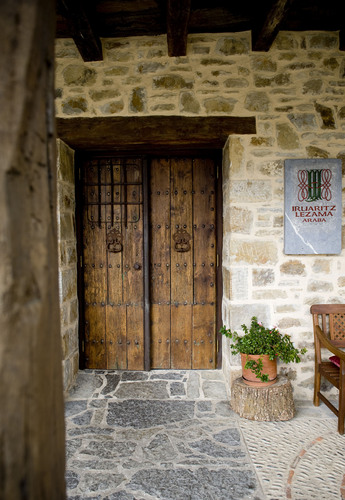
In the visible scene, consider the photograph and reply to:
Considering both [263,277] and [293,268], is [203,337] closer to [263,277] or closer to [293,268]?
[263,277]

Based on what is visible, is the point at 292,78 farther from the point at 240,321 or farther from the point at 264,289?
the point at 240,321

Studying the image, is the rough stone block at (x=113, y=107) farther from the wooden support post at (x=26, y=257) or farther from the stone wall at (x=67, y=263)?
the wooden support post at (x=26, y=257)

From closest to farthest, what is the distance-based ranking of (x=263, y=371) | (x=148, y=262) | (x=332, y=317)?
(x=263, y=371)
(x=332, y=317)
(x=148, y=262)

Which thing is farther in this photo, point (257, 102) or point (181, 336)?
point (181, 336)

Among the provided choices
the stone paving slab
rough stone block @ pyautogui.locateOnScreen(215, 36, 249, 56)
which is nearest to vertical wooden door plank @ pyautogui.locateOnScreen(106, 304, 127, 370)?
the stone paving slab

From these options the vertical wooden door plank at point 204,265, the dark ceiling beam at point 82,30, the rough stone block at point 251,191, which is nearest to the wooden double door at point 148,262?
the vertical wooden door plank at point 204,265

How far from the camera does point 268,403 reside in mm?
2412

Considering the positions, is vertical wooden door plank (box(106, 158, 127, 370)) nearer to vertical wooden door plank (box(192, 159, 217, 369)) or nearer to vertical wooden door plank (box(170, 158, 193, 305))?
vertical wooden door plank (box(170, 158, 193, 305))

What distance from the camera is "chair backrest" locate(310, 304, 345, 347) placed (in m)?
2.64

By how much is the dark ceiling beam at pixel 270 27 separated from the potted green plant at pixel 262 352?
2.17 m

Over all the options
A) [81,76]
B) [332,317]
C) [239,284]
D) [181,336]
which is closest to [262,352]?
[239,284]

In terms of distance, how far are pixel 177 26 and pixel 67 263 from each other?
2.01 metres

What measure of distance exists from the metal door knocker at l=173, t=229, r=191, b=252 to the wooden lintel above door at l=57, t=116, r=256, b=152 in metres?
0.83

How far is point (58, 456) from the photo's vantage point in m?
0.65
